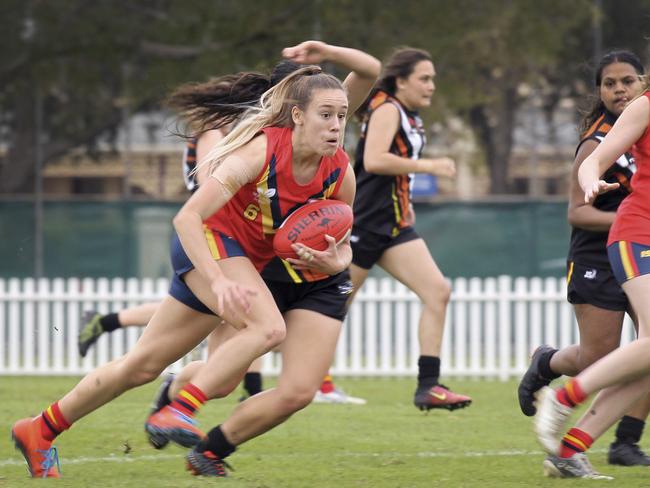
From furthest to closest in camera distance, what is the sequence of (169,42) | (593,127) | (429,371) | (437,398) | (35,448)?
(169,42)
(429,371)
(437,398)
(593,127)
(35,448)

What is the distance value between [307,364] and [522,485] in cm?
109

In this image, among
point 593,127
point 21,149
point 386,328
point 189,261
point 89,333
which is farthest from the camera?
point 21,149

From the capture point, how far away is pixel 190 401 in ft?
17.8

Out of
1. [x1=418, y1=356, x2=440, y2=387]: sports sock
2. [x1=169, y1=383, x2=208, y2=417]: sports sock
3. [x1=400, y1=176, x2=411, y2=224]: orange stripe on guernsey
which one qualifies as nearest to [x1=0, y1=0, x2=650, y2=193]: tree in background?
[x1=400, y1=176, x2=411, y2=224]: orange stripe on guernsey

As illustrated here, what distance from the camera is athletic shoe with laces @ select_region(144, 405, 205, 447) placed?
5309 millimetres

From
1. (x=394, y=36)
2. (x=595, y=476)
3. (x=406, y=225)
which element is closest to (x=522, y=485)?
(x=595, y=476)

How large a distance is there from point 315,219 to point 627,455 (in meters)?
2.06

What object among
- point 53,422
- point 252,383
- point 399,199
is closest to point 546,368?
point 399,199

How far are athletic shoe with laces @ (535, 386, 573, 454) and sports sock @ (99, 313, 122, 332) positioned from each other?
4.75 metres

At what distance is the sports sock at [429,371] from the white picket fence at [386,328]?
4460 millimetres

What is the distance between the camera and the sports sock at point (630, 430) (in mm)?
6539

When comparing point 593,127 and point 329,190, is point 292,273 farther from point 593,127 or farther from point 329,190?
point 593,127

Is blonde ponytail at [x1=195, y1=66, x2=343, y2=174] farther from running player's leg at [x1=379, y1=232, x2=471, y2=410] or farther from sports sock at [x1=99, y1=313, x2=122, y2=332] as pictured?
sports sock at [x1=99, y1=313, x2=122, y2=332]

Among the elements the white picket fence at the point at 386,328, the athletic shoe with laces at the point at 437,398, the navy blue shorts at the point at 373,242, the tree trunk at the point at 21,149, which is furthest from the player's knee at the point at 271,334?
the tree trunk at the point at 21,149
